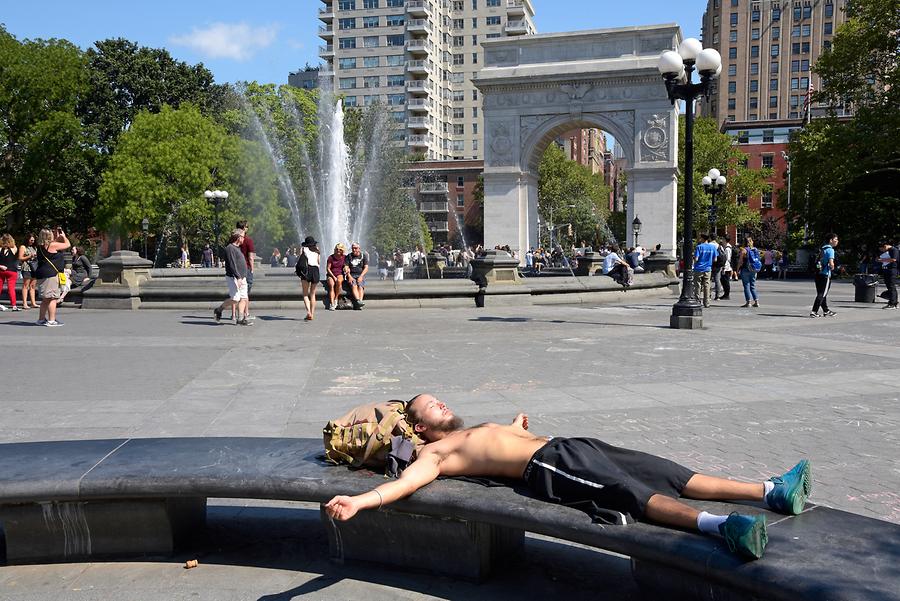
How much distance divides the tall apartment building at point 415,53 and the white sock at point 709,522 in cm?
8935

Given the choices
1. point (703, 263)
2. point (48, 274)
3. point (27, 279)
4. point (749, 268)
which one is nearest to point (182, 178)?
point (27, 279)

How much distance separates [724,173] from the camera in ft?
242

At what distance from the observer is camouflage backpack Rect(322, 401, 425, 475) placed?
12.2 ft

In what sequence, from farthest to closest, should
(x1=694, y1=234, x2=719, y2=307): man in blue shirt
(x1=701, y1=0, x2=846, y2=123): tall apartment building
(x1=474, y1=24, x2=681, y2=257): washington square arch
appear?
1. (x1=701, y1=0, x2=846, y2=123): tall apartment building
2. (x1=474, y1=24, x2=681, y2=257): washington square arch
3. (x1=694, y1=234, x2=719, y2=307): man in blue shirt

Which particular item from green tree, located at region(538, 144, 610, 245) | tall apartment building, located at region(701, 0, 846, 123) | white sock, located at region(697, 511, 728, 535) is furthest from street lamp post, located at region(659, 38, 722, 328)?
tall apartment building, located at region(701, 0, 846, 123)

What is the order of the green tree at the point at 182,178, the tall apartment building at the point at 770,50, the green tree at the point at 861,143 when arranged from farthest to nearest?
the tall apartment building at the point at 770,50 < the green tree at the point at 182,178 < the green tree at the point at 861,143

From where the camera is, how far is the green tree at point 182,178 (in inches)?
1827

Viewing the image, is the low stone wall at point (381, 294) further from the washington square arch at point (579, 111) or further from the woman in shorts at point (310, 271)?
the washington square arch at point (579, 111)

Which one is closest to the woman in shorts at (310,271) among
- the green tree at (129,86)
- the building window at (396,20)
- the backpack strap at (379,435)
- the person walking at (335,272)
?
the person walking at (335,272)

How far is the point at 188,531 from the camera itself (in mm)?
4270

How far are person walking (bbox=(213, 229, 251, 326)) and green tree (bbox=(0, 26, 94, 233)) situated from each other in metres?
32.0

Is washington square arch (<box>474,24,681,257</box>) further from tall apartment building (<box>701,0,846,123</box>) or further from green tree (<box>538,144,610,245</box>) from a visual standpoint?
tall apartment building (<box>701,0,846,123</box>)

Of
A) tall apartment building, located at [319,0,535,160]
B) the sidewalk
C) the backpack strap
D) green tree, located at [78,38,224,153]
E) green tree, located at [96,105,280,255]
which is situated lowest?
the sidewalk

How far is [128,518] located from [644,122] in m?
37.8
